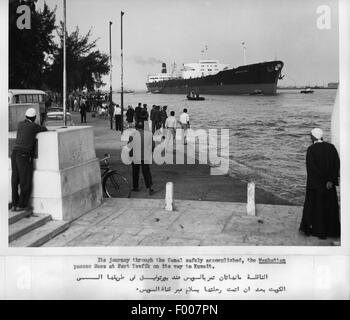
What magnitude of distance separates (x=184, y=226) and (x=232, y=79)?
58190 mm

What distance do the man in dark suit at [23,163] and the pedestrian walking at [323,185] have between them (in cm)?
357

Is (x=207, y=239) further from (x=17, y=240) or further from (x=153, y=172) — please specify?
(x=153, y=172)

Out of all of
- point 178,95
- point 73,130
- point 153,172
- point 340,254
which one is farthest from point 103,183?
point 178,95

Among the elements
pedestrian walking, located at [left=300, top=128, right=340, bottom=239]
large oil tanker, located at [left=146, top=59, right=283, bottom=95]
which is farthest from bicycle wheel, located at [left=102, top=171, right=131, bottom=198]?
large oil tanker, located at [left=146, top=59, right=283, bottom=95]

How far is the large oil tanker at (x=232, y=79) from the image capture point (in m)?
55.0

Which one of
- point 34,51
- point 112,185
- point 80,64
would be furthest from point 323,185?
point 80,64

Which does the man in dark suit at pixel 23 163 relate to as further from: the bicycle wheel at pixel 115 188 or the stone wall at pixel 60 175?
the bicycle wheel at pixel 115 188

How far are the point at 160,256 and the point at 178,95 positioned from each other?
7818cm

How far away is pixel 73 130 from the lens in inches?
257

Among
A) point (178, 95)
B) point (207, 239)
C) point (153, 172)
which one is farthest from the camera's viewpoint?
point (178, 95)

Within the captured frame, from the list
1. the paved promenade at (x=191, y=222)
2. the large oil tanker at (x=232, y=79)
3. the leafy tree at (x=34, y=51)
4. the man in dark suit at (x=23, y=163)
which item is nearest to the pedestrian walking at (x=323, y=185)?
the paved promenade at (x=191, y=222)

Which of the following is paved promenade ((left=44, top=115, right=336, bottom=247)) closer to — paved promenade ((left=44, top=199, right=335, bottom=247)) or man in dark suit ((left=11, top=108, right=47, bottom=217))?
paved promenade ((left=44, top=199, right=335, bottom=247))

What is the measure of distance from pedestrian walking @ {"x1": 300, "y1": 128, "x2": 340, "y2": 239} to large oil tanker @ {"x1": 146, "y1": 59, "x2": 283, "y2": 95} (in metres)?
42.9
